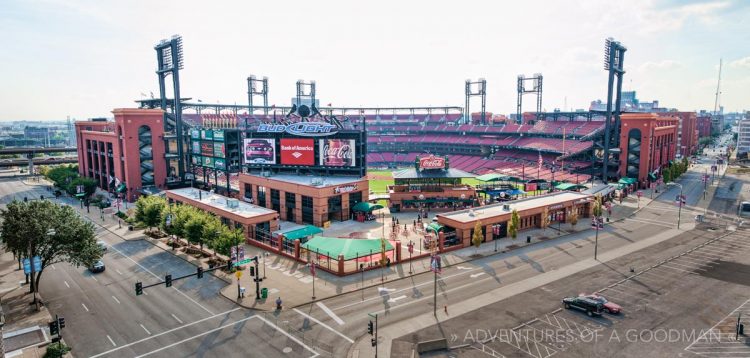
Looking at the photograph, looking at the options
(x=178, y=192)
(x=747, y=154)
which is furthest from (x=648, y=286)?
(x=747, y=154)

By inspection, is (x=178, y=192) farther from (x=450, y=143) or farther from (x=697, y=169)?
(x=697, y=169)

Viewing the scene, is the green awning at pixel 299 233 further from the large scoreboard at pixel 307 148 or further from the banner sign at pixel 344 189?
the large scoreboard at pixel 307 148

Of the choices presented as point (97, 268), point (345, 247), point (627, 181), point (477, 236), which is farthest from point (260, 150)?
point (627, 181)

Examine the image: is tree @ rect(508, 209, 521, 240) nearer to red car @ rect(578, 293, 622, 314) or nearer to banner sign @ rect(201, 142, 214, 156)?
red car @ rect(578, 293, 622, 314)

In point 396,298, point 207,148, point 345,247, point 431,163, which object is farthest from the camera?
point 207,148

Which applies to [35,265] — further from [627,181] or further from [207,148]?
[627,181]

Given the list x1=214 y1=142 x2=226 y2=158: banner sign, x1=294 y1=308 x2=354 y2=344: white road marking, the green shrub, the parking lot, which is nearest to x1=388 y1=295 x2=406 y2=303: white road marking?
the parking lot
